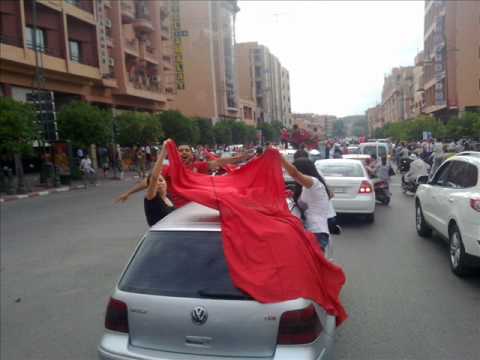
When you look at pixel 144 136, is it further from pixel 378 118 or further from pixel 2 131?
pixel 378 118

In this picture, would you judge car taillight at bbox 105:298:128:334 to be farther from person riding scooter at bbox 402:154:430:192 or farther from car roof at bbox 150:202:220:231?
person riding scooter at bbox 402:154:430:192

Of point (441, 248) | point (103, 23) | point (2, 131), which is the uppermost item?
point (103, 23)

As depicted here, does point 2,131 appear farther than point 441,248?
Yes

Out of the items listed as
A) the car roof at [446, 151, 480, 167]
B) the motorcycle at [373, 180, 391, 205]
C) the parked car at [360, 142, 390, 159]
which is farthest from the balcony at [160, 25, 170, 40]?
the car roof at [446, 151, 480, 167]

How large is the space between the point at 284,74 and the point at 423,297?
316 feet

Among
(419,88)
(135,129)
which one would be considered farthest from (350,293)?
(419,88)

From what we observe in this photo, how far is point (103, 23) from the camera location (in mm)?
36312

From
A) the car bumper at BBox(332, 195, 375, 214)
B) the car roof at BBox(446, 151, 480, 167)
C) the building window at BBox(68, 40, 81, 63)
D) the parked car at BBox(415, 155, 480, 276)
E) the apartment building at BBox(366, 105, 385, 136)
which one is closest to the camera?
the parked car at BBox(415, 155, 480, 276)

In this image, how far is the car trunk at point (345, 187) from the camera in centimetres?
1098

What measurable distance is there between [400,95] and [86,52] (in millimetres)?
79520

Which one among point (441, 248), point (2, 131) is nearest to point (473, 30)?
point (441, 248)

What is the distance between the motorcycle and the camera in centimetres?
1405

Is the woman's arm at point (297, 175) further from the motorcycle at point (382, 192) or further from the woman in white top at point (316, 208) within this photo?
the motorcycle at point (382, 192)

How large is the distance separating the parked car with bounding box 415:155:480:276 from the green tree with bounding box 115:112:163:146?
1103 inches
